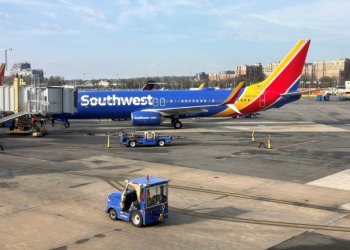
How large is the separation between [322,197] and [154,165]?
11.8 meters

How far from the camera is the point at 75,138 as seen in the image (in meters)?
42.6

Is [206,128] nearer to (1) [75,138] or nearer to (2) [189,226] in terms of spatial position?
(1) [75,138]

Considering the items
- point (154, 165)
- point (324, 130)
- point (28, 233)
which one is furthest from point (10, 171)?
point (324, 130)

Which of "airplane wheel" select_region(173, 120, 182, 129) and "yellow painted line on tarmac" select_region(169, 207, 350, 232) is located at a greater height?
"airplane wheel" select_region(173, 120, 182, 129)

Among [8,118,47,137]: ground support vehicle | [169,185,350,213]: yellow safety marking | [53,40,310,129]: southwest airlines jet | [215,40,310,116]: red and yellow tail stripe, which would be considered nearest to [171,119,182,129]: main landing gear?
[53,40,310,129]: southwest airlines jet

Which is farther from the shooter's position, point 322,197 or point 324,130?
point 324,130

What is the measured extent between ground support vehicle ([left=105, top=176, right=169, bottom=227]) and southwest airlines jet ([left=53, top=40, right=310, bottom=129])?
111 ft

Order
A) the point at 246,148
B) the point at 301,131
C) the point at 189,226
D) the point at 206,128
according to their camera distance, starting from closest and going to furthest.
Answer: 1. the point at 189,226
2. the point at 246,148
3. the point at 301,131
4. the point at 206,128

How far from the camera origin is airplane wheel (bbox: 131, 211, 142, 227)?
1509 cm

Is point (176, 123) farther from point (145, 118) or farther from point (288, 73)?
point (288, 73)

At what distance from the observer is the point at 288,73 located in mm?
53469

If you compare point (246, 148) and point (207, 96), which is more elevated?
point (207, 96)

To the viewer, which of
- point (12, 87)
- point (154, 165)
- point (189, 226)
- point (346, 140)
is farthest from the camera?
point (12, 87)

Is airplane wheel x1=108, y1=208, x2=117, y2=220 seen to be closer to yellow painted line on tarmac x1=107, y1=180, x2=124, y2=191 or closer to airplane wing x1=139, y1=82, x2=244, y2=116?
yellow painted line on tarmac x1=107, y1=180, x2=124, y2=191
